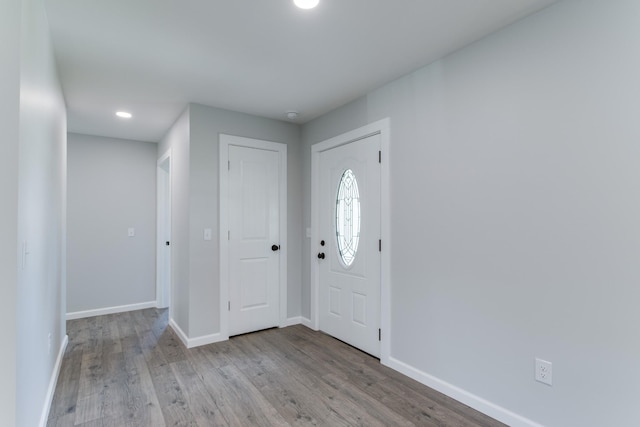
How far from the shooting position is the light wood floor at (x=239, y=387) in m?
2.11

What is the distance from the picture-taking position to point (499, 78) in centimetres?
208

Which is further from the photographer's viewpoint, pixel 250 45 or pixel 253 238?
pixel 253 238

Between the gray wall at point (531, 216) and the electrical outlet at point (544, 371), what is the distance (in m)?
0.03

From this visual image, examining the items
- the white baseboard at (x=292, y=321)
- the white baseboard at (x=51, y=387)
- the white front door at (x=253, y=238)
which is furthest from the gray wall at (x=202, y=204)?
the white baseboard at (x=51, y=387)

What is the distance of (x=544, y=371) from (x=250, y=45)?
106 inches

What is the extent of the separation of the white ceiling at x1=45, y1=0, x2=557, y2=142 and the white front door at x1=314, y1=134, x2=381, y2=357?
2.16 feet

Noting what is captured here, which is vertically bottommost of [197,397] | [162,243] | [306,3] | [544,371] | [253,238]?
[197,397]

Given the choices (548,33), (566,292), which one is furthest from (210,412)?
(548,33)

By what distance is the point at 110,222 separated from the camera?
15.0ft

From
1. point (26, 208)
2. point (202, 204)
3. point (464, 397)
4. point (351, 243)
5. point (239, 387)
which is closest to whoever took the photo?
point (26, 208)

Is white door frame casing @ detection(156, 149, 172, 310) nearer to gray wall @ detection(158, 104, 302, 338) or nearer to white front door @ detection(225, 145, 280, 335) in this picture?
gray wall @ detection(158, 104, 302, 338)

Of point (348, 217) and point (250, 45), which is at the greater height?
point (250, 45)

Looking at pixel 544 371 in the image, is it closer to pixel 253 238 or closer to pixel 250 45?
pixel 250 45

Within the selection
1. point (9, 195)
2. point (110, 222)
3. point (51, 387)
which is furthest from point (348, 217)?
point (110, 222)
